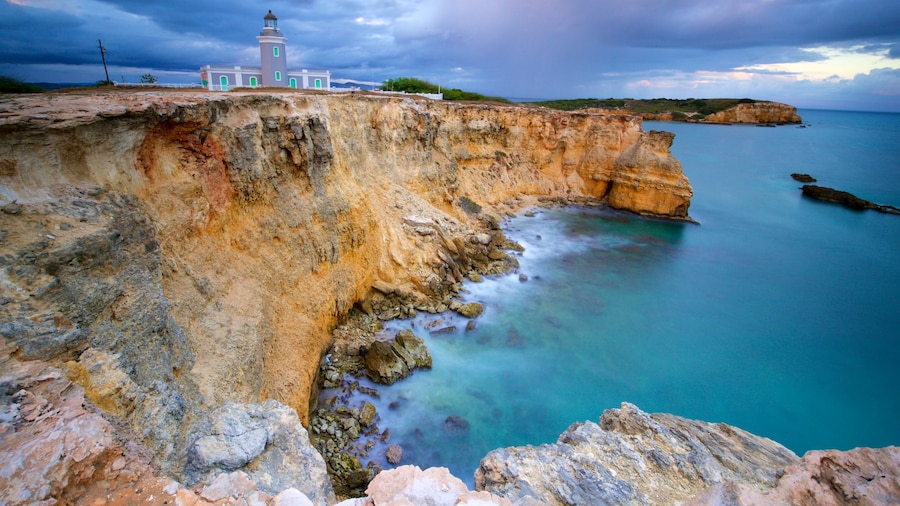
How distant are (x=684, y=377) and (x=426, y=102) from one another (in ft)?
74.6

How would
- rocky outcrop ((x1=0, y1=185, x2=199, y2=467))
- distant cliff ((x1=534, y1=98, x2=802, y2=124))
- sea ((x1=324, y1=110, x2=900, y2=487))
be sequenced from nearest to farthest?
rocky outcrop ((x1=0, y1=185, x2=199, y2=467)), sea ((x1=324, y1=110, x2=900, y2=487)), distant cliff ((x1=534, y1=98, x2=802, y2=124))

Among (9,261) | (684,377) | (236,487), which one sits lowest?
(684,377)

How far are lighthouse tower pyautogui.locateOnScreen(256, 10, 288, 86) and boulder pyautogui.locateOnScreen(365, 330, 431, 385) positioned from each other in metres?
21.8

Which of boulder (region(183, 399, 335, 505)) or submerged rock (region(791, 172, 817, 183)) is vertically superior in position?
boulder (region(183, 399, 335, 505))

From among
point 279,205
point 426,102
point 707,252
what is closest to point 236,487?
point 279,205

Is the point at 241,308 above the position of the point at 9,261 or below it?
below

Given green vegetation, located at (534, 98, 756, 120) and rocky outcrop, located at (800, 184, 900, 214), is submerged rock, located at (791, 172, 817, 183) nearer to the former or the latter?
rocky outcrop, located at (800, 184, 900, 214)

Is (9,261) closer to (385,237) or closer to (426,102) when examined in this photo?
(385,237)

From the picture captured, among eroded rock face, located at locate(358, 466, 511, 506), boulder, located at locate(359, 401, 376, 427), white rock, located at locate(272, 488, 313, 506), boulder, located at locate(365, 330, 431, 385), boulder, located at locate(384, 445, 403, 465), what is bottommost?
boulder, located at locate(384, 445, 403, 465)

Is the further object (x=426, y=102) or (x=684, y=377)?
(x=426, y=102)

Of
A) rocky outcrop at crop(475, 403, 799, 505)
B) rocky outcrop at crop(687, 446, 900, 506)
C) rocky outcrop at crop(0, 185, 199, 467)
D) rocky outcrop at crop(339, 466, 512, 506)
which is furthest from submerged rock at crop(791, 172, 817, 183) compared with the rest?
rocky outcrop at crop(0, 185, 199, 467)

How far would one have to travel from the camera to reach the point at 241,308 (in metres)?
11.8

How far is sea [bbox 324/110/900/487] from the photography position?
49.4ft

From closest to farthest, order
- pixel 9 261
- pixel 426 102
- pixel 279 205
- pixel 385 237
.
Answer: pixel 9 261 < pixel 279 205 < pixel 385 237 < pixel 426 102
